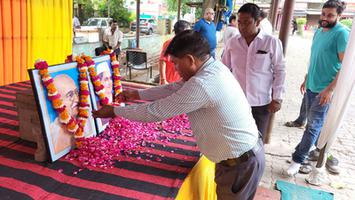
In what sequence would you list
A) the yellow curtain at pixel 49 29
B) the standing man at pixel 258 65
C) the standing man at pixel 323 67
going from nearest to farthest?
the standing man at pixel 258 65 < the standing man at pixel 323 67 < the yellow curtain at pixel 49 29

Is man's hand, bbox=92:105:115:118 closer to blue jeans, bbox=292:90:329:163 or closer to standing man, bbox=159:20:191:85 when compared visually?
standing man, bbox=159:20:191:85

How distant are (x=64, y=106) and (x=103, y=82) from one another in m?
0.56

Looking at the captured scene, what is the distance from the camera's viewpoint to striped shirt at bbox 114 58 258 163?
132cm

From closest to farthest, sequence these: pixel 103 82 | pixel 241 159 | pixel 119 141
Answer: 1. pixel 241 159
2. pixel 119 141
3. pixel 103 82

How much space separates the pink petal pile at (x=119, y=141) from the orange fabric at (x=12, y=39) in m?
2.98

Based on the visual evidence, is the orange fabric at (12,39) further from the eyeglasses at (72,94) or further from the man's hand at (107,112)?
the man's hand at (107,112)

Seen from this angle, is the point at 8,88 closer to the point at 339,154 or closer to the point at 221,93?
the point at 221,93

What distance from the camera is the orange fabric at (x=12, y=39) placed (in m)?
4.07

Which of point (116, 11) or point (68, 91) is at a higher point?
point (116, 11)

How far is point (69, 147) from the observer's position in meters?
1.78

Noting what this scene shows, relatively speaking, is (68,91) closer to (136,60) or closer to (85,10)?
(136,60)

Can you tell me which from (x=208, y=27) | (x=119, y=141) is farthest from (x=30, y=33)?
(x=119, y=141)

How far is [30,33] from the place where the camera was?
15.0 ft

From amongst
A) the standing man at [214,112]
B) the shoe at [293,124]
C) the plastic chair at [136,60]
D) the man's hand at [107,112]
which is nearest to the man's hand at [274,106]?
the standing man at [214,112]
